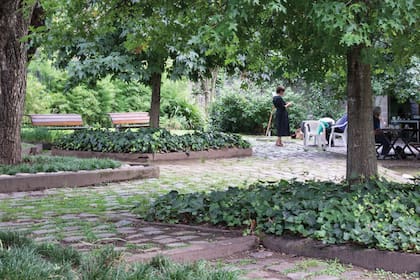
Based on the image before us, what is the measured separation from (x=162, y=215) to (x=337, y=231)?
6.60 feet

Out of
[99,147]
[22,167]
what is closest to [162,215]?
[22,167]

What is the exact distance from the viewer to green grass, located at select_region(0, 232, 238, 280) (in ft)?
11.4

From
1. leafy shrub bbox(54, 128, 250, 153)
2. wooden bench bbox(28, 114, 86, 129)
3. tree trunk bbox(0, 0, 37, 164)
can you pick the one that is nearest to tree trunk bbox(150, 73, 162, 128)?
leafy shrub bbox(54, 128, 250, 153)

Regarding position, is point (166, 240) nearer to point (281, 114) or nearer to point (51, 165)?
point (51, 165)

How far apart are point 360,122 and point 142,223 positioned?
254 centimetres

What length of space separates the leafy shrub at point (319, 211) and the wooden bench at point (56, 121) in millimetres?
13673

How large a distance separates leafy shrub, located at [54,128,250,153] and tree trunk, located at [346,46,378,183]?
7141mm

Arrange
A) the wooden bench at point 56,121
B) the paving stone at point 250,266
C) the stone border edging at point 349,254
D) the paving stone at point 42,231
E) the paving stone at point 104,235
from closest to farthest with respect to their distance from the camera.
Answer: the stone border edging at point 349,254
the paving stone at point 250,266
the paving stone at point 104,235
the paving stone at point 42,231
the wooden bench at point 56,121

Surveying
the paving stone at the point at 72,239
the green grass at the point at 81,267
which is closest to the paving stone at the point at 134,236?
the paving stone at the point at 72,239

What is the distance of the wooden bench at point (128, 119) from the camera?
2108cm

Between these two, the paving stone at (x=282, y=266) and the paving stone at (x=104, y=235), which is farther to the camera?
the paving stone at (x=104, y=235)

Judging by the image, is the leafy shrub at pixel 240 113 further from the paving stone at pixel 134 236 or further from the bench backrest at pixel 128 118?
the paving stone at pixel 134 236

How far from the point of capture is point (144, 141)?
13.0 m

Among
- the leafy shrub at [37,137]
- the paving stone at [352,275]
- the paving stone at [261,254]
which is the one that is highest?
the leafy shrub at [37,137]
